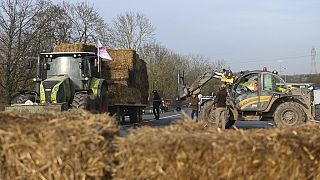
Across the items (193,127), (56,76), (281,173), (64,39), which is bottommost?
(281,173)

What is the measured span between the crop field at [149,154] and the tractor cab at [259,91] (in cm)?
1536

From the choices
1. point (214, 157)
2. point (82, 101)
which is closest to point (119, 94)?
point (82, 101)

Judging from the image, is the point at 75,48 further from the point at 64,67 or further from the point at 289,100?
the point at 289,100

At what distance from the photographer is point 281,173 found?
5004 millimetres

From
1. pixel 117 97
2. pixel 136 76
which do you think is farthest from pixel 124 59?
pixel 117 97

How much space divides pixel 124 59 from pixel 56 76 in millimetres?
6840

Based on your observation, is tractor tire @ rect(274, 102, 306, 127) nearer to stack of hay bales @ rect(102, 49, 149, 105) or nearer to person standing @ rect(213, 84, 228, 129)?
person standing @ rect(213, 84, 228, 129)

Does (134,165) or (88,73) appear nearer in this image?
(134,165)

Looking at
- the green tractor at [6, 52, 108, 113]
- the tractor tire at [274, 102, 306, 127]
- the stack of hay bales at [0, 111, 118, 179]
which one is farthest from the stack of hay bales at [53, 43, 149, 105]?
the stack of hay bales at [0, 111, 118, 179]

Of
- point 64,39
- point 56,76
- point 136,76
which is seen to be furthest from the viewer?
point 64,39

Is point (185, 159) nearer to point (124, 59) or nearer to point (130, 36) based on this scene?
point (124, 59)

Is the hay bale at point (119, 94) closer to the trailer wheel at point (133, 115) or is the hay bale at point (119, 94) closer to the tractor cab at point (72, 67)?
the trailer wheel at point (133, 115)

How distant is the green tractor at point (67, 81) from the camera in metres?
16.5

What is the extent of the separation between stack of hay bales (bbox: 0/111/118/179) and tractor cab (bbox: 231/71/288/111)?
1577 cm
